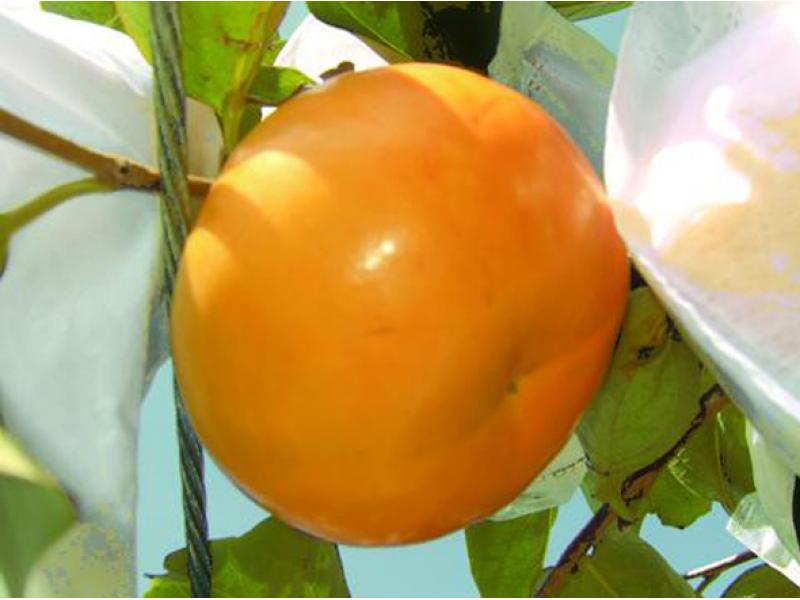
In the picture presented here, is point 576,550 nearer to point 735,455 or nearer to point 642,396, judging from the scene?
point 642,396

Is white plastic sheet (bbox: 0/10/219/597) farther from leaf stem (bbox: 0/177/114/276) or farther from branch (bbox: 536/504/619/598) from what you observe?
branch (bbox: 536/504/619/598)

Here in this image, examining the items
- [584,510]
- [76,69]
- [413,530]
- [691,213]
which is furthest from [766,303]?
[584,510]

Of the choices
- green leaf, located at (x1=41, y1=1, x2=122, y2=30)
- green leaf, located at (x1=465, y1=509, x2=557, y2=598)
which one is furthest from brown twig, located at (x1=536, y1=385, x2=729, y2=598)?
green leaf, located at (x1=41, y1=1, x2=122, y2=30)

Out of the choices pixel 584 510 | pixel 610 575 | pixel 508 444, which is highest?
pixel 508 444

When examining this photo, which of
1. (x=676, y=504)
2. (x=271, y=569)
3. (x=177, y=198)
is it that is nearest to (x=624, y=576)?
(x=271, y=569)

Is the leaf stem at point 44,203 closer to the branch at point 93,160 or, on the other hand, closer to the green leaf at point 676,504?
the branch at point 93,160

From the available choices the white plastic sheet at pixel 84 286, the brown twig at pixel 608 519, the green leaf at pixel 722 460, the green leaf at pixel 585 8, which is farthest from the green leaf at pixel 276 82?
the green leaf at pixel 722 460

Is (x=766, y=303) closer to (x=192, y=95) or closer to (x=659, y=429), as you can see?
(x=659, y=429)
